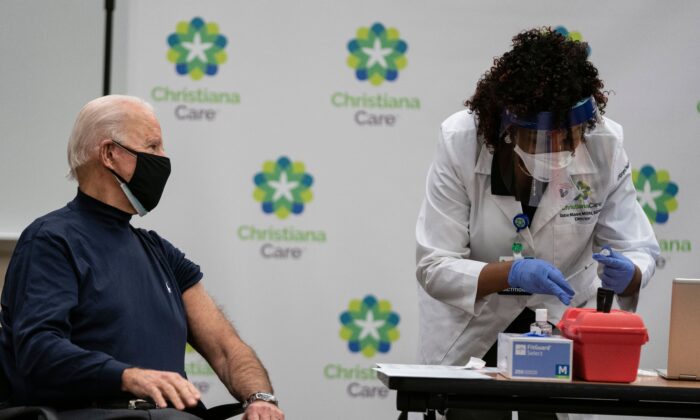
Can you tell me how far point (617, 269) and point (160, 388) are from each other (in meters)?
1.14

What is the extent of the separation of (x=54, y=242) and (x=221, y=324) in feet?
1.62

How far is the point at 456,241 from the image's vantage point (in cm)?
243

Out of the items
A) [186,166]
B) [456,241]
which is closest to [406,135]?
[186,166]

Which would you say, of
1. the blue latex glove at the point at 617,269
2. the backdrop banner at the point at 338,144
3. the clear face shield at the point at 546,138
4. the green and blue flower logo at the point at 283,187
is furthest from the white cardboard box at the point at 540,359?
the green and blue flower logo at the point at 283,187

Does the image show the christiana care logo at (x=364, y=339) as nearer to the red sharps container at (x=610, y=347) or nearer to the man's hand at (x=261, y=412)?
the man's hand at (x=261, y=412)

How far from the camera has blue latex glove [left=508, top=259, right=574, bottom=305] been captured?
7.13 feet

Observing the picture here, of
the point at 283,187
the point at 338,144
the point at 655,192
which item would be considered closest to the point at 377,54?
the point at 338,144

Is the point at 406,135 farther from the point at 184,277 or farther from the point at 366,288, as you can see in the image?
the point at 184,277

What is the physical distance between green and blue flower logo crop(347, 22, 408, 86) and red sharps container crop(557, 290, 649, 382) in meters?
1.83

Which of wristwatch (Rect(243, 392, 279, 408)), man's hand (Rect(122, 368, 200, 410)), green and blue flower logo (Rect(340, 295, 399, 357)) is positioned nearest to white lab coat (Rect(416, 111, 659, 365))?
wristwatch (Rect(243, 392, 279, 408))

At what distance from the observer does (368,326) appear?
354 centimetres

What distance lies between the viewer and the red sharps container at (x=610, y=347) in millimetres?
1948

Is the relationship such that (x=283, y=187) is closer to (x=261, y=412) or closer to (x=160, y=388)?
(x=261, y=412)

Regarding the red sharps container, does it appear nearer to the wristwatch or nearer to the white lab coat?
the white lab coat
